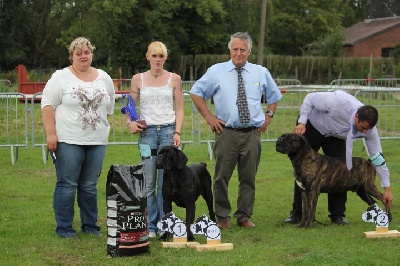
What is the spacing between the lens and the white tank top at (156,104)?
7.66 m

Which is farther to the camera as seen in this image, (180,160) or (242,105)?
(242,105)

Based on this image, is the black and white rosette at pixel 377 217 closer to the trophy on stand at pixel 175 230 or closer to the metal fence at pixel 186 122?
the trophy on stand at pixel 175 230

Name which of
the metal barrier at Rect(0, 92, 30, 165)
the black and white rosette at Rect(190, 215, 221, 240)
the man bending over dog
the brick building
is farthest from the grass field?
the brick building

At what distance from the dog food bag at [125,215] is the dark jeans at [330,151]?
236 cm

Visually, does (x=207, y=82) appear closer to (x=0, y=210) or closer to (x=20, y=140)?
(x=0, y=210)

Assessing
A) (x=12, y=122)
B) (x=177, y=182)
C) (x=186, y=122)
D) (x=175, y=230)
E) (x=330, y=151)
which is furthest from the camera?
(x=186, y=122)

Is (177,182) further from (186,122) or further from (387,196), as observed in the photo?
(186,122)

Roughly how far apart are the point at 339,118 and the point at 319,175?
597 millimetres

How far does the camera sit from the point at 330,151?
29.0 ft

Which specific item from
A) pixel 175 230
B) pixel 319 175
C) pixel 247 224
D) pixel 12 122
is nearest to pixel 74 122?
pixel 175 230

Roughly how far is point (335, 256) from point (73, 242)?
231 centimetres

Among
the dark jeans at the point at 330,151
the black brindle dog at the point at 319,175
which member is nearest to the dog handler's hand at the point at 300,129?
the black brindle dog at the point at 319,175

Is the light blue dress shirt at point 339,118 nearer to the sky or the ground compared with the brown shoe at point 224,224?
nearer to the sky

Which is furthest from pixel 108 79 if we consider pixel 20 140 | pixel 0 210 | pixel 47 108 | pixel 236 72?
pixel 20 140
